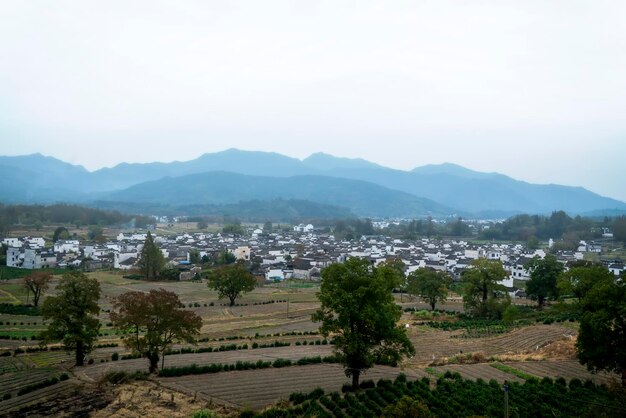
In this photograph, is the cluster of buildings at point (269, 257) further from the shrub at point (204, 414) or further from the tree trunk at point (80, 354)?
the shrub at point (204, 414)

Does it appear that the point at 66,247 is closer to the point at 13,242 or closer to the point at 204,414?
the point at 13,242

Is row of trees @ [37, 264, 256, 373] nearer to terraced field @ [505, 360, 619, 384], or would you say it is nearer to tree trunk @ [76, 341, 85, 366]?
tree trunk @ [76, 341, 85, 366]

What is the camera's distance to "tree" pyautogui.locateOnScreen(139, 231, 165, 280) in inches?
2464

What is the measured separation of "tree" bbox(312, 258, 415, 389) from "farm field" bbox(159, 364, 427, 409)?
2520mm

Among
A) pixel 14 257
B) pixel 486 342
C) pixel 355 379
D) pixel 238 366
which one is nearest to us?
pixel 355 379

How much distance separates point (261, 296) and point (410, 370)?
32.6 m

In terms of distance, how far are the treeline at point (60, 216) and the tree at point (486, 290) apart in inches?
4392

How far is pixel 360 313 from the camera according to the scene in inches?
702

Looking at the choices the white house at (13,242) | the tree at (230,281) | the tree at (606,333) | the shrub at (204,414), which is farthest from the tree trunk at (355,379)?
the white house at (13,242)

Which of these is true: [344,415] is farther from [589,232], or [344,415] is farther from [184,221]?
[184,221]

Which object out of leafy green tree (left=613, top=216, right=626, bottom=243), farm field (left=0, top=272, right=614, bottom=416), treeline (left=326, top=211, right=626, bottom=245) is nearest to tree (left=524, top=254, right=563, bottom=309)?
farm field (left=0, top=272, right=614, bottom=416)

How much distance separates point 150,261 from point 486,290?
138 ft

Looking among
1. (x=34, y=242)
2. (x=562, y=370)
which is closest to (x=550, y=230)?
(x=562, y=370)

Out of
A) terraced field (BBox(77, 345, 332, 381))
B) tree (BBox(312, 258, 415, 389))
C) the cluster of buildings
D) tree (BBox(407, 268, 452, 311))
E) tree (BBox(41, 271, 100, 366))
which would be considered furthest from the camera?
the cluster of buildings
